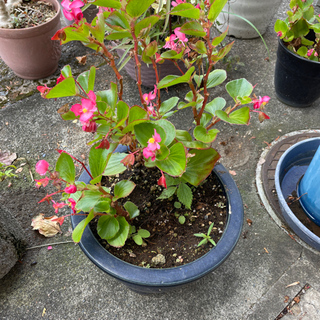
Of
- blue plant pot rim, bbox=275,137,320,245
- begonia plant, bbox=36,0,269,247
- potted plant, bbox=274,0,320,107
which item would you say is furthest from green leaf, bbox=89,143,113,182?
potted plant, bbox=274,0,320,107

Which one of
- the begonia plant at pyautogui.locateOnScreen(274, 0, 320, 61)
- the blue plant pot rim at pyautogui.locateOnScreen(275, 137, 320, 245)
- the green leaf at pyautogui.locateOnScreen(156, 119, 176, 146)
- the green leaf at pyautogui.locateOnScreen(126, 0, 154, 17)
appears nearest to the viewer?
the green leaf at pyautogui.locateOnScreen(126, 0, 154, 17)

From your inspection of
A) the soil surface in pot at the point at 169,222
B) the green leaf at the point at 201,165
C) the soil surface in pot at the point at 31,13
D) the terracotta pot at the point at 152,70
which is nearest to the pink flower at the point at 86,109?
the green leaf at the point at 201,165

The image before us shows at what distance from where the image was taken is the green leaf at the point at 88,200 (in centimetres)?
63

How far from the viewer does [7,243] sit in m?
1.04

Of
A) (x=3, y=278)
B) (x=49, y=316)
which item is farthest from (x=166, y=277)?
(x=3, y=278)

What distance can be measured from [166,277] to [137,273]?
76 mm

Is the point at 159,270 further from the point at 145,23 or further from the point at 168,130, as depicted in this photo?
the point at 145,23

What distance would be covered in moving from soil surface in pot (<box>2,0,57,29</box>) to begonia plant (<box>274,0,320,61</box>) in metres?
1.34

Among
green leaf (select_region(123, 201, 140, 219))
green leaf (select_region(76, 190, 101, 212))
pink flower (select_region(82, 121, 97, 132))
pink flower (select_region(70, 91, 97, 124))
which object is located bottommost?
green leaf (select_region(123, 201, 140, 219))

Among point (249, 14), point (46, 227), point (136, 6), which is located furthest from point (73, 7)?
point (249, 14)

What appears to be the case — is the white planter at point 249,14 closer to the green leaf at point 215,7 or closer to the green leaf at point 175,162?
the green leaf at point 215,7

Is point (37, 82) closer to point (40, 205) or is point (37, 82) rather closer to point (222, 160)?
point (40, 205)

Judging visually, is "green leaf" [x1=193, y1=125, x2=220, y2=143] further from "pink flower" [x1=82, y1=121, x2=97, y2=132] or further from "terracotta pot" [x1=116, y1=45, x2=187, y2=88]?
"terracotta pot" [x1=116, y1=45, x2=187, y2=88]

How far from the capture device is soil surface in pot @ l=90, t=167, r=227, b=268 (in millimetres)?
811
